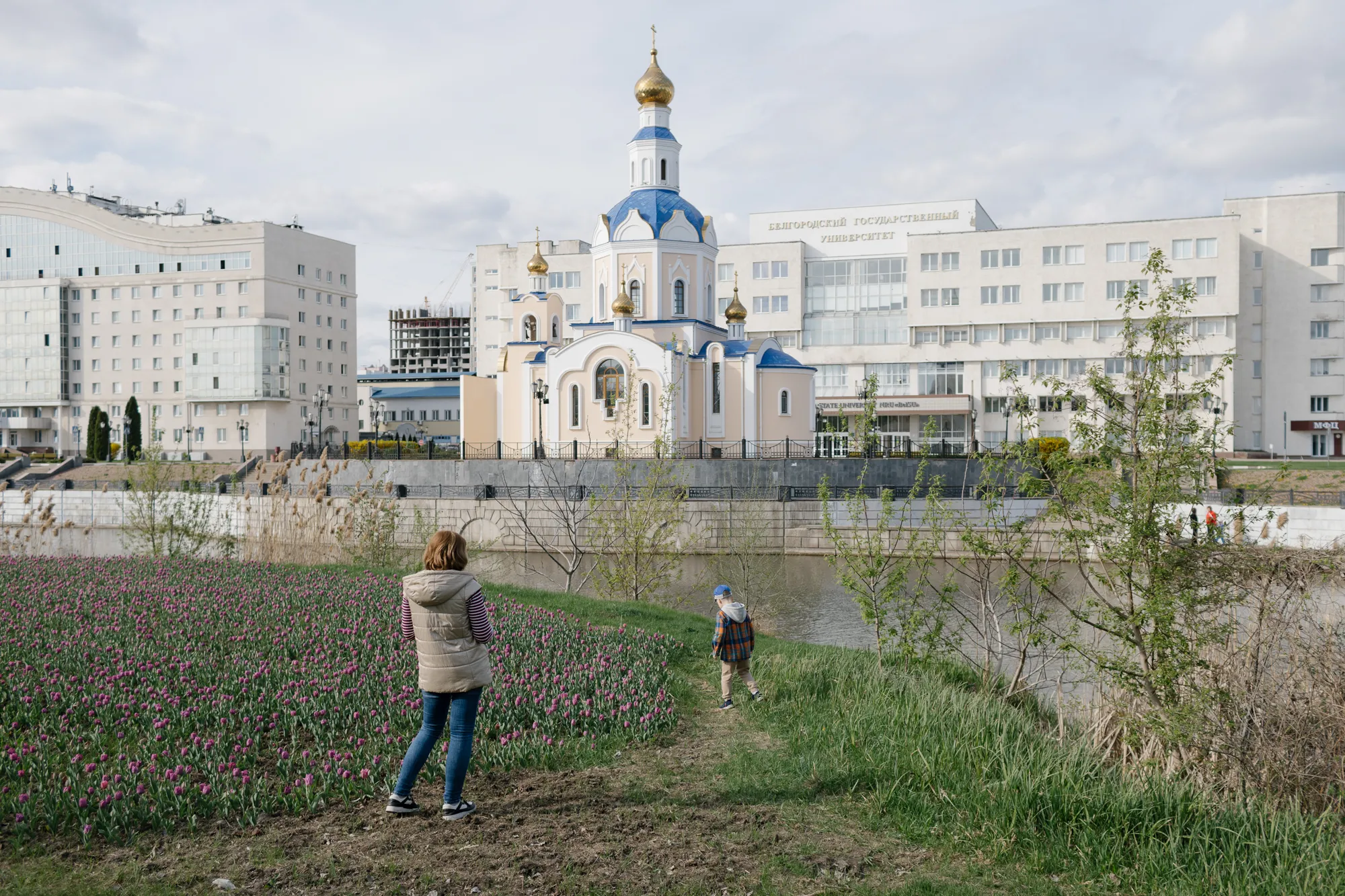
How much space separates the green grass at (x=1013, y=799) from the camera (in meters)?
5.63

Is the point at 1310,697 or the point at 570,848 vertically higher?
the point at 1310,697

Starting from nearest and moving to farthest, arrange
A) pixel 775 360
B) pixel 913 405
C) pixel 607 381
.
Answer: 1. pixel 607 381
2. pixel 775 360
3. pixel 913 405

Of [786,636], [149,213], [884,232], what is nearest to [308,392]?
[149,213]

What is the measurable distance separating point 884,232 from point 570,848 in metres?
57.8

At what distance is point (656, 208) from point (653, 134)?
3.50m

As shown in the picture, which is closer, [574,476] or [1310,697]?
[1310,697]

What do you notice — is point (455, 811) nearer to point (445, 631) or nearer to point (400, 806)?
point (400, 806)

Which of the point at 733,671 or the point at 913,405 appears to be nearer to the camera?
the point at 733,671

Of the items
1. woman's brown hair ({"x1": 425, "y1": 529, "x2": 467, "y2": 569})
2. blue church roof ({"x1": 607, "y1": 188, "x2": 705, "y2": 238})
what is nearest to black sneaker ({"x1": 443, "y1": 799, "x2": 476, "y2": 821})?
woman's brown hair ({"x1": 425, "y1": 529, "x2": 467, "y2": 569})

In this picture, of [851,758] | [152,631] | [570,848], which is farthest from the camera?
[152,631]

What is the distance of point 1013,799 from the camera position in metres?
6.34

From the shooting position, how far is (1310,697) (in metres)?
7.03

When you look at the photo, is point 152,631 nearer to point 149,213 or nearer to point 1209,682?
point 1209,682

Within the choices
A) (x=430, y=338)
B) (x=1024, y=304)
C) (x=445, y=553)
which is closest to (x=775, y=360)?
(x=1024, y=304)
